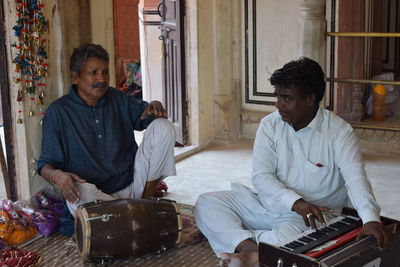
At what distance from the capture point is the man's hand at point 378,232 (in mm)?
2953

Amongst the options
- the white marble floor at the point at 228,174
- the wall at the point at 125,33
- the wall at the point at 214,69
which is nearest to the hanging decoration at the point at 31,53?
the white marble floor at the point at 228,174

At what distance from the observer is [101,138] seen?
4.22 meters

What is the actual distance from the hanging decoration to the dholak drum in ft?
3.44

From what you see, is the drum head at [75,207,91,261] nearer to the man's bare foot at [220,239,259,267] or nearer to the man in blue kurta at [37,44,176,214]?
the man in blue kurta at [37,44,176,214]

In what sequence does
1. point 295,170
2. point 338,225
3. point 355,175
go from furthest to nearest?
point 295,170, point 355,175, point 338,225

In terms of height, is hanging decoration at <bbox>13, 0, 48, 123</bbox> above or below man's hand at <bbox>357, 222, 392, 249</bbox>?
above

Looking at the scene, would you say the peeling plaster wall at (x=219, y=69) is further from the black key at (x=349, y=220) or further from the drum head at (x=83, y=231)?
the black key at (x=349, y=220)

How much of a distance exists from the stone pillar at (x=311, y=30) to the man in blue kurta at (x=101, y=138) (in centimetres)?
165

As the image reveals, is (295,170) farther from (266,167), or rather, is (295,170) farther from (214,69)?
(214,69)

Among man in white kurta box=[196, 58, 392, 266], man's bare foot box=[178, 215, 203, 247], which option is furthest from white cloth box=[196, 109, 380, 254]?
man's bare foot box=[178, 215, 203, 247]

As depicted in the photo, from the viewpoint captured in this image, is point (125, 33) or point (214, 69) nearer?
point (214, 69)

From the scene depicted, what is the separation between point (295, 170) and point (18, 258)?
162 cm

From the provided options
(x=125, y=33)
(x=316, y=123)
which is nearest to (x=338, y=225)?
(x=316, y=123)

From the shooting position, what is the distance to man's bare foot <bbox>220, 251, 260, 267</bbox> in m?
3.34
